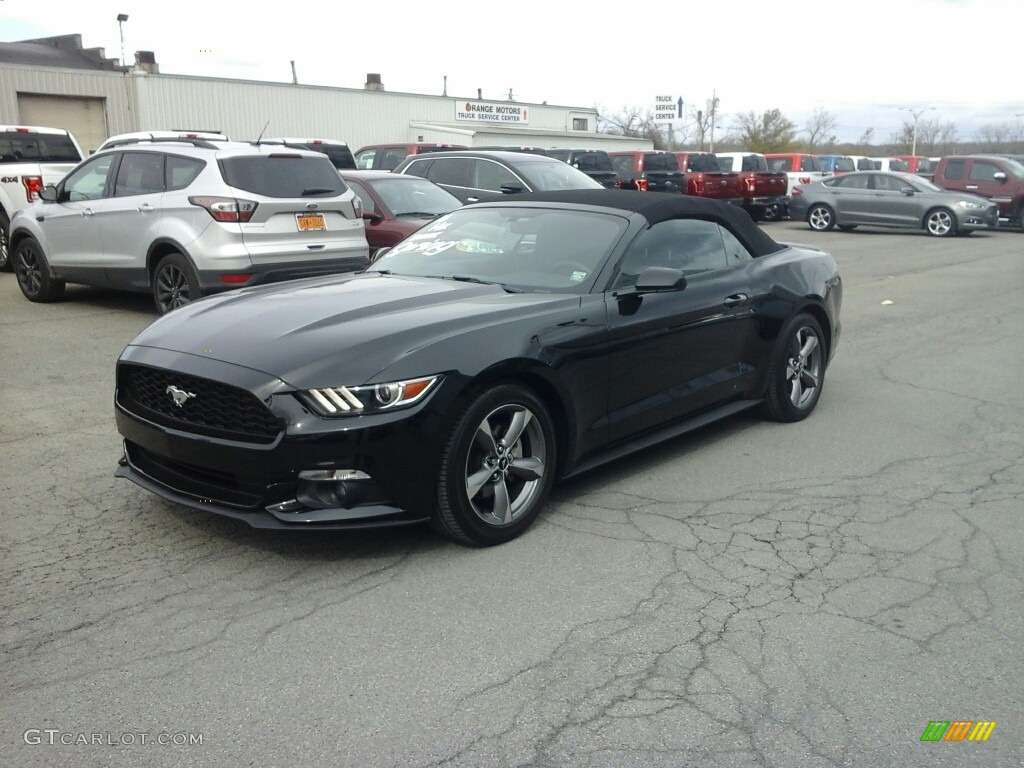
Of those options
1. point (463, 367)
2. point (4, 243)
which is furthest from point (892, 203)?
point (463, 367)

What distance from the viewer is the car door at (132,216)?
9.79 meters

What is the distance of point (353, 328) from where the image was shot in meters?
4.41

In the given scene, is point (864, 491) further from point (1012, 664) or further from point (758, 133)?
point (758, 133)

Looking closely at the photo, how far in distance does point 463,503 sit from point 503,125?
43945mm

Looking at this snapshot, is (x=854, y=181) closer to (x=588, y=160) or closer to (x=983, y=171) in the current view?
(x=983, y=171)

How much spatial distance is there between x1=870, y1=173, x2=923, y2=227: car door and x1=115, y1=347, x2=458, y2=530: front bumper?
2099 cm

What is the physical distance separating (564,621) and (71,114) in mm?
30688

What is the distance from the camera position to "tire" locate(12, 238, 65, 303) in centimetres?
1113

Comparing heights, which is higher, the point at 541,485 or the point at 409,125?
the point at 409,125

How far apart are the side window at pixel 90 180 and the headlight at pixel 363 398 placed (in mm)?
7554

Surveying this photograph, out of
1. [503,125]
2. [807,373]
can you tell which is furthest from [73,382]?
[503,125]

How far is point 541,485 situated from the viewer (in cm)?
465

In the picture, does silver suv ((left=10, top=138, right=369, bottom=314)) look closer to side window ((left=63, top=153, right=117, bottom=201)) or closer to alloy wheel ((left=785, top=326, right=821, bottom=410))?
side window ((left=63, top=153, right=117, bottom=201))

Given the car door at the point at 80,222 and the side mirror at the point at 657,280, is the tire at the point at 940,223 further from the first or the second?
the side mirror at the point at 657,280
